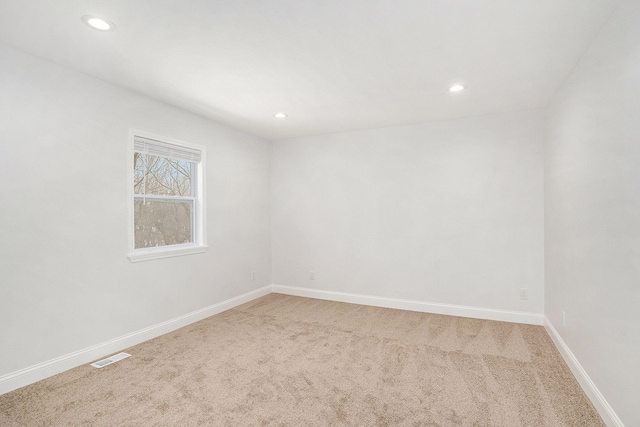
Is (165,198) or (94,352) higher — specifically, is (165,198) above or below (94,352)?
above

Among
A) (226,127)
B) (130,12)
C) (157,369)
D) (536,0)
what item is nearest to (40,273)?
(157,369)

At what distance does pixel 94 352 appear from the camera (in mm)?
2787

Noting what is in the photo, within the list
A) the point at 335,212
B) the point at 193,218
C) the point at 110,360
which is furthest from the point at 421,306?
the point at 110,360

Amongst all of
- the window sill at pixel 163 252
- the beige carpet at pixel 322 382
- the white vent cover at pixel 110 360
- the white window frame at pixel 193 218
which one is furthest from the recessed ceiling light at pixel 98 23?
the white vent cover at pixel 110 360

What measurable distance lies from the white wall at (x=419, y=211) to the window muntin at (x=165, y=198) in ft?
4.91

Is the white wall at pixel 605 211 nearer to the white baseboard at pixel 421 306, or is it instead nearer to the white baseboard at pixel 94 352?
the white baseboard at pixel 421 306

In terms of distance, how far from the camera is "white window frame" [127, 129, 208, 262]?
3.10 metres

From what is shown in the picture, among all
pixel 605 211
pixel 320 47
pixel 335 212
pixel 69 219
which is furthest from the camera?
pixel 335 212

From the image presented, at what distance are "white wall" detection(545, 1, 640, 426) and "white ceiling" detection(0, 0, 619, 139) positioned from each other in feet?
0.91

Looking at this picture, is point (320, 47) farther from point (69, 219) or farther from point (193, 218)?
point (193, 218)

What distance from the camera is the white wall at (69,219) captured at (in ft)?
7.67

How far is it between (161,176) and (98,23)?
71.6 inches

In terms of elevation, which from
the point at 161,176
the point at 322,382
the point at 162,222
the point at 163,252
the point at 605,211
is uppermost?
the point at 161,176

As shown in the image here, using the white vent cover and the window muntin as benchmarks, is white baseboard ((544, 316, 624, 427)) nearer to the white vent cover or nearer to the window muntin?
the white vent cover
